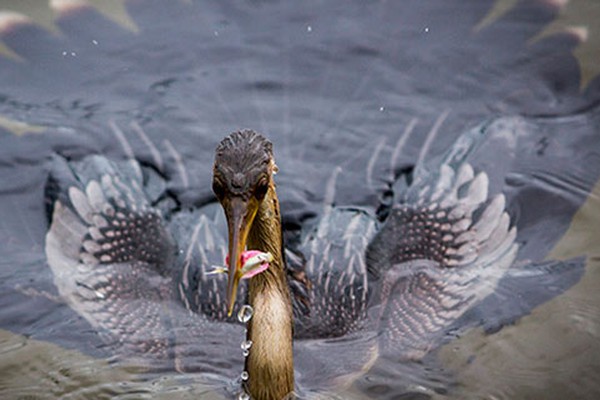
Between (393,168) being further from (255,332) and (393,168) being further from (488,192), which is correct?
(255,332)

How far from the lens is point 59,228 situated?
4.80m

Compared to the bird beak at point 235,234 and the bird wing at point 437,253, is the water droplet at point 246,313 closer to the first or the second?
the bird beak at point 235,234

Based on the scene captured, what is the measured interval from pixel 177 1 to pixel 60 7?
560 mm

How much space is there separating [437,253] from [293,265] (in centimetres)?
60

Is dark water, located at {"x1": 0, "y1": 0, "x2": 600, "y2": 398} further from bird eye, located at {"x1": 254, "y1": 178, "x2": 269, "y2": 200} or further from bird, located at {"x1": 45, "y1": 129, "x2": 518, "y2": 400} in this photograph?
bird eye, located at {"x1": 254, "y1": 178, "x2": 269, "y2": 200}

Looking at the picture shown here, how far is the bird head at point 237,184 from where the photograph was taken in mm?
3480

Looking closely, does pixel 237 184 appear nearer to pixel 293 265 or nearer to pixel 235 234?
pixel 235 234

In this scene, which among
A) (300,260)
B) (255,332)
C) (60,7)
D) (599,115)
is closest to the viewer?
(255,332)

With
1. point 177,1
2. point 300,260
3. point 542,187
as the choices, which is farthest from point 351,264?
point 177,1

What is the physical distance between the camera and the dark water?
4625mm

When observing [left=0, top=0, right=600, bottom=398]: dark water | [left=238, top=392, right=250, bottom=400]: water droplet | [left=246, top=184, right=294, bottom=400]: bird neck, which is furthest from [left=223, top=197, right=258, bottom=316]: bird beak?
[left=0, top=0, right=600, bottom=398]: dark water

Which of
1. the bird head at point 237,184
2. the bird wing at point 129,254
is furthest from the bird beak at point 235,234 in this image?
the bird wing at point 129,254

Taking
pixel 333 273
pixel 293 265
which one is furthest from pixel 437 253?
pixel 293 265

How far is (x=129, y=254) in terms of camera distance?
4715 millimetres
